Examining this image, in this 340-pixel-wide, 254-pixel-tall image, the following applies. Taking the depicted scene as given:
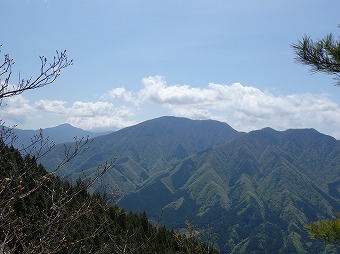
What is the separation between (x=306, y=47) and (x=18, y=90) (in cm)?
842

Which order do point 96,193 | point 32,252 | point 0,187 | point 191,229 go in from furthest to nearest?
point 191,229 < point 96,193 < point 32,252 < point 0,187

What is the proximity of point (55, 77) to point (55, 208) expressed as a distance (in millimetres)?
3641

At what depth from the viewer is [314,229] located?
11086mm

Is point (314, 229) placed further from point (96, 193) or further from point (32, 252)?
point (32, 252)

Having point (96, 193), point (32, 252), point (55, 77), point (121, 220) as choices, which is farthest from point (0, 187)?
point (121, 220)

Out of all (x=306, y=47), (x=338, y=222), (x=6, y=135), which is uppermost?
(x=306, y=47)

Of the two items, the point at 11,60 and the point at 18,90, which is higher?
the point at 11,60

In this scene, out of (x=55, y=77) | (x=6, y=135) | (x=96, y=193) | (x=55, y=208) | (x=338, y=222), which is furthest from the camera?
(x=96, y=193)

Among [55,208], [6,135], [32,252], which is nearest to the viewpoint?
[32,252]

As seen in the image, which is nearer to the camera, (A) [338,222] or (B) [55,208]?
(B) [55,208]

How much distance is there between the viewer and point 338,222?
1077 centimetres

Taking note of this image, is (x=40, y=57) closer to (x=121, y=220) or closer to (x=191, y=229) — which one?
(x=191, y=229)

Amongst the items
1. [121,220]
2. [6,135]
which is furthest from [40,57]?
[121,220]

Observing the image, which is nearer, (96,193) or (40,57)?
(40,57)
